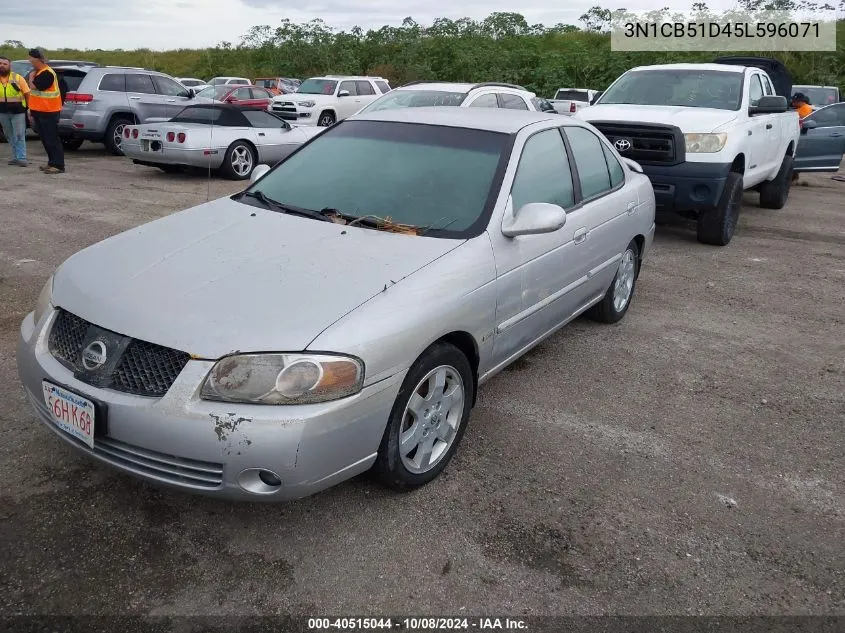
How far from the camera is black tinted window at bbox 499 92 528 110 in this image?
11883mm

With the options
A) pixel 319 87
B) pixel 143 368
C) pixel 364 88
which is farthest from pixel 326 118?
pixel 143 368

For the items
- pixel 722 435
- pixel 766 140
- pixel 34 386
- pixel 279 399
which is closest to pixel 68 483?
pixel 34 386

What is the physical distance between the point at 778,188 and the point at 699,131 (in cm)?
360

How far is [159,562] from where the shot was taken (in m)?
2.67

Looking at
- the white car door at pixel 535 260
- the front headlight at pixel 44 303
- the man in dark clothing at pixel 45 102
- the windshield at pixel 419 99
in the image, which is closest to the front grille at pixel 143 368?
the front headlight at pixel 44 303

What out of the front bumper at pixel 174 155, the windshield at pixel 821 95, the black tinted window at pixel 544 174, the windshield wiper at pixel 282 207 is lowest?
the windshield wiper at pixel 282 207

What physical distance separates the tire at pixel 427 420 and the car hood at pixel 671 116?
18.4 feet

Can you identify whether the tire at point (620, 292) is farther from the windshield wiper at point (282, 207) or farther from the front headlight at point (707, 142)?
the front headlight at point (707, 142)

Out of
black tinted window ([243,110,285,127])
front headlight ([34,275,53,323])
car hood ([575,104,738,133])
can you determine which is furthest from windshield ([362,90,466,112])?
front headlight ([34,275,53,323])

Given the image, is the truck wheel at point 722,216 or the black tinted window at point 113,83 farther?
the black tinted window at point 113,83

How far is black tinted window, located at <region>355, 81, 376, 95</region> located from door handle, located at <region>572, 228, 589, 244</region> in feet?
57.1

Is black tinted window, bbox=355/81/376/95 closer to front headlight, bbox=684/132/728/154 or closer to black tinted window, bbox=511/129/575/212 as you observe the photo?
front headlight, bbox=684/132/728/154

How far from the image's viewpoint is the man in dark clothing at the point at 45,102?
11156mm

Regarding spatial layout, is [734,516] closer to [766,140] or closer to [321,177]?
[321,177]
